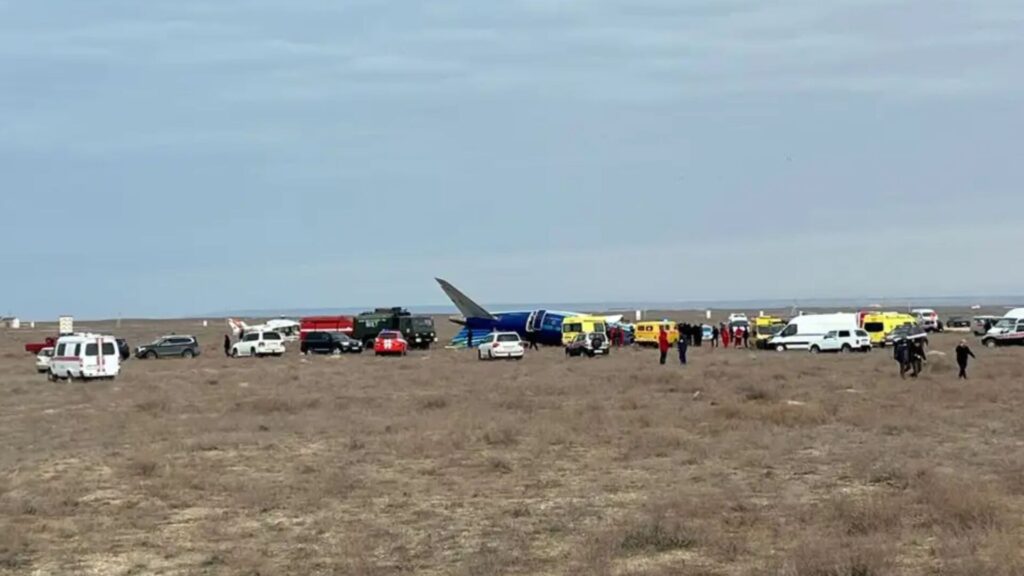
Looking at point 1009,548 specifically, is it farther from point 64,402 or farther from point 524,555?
point 64,402

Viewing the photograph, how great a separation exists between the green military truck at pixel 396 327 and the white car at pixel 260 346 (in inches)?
326

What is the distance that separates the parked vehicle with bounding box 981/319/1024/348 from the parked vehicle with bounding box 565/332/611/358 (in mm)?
20841

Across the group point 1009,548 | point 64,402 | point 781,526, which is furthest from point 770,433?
point 64,402

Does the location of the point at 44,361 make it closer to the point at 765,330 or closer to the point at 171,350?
the point at 171,350

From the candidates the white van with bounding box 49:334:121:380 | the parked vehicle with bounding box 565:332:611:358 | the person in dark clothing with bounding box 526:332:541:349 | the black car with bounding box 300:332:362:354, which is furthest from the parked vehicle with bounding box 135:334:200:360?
the white van with bounding box 49:334:121:380

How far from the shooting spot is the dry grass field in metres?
12.4

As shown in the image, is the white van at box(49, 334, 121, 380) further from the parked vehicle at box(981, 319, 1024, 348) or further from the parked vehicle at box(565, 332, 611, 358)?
the parked vehicle at box(981, 319, 1024, 348)

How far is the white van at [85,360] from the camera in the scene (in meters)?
46.4

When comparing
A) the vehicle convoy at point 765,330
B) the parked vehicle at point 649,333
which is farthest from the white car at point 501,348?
the vehicle convoy at point 765,330

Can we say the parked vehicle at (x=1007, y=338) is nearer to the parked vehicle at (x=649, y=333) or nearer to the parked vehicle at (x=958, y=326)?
the parked vehicle at (x=649, y=333)

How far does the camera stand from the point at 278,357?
2667 inches

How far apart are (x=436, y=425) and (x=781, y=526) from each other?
13.6m

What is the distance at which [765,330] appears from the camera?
71.7m

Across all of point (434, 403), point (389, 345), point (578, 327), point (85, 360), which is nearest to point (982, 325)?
point (578, 327)
